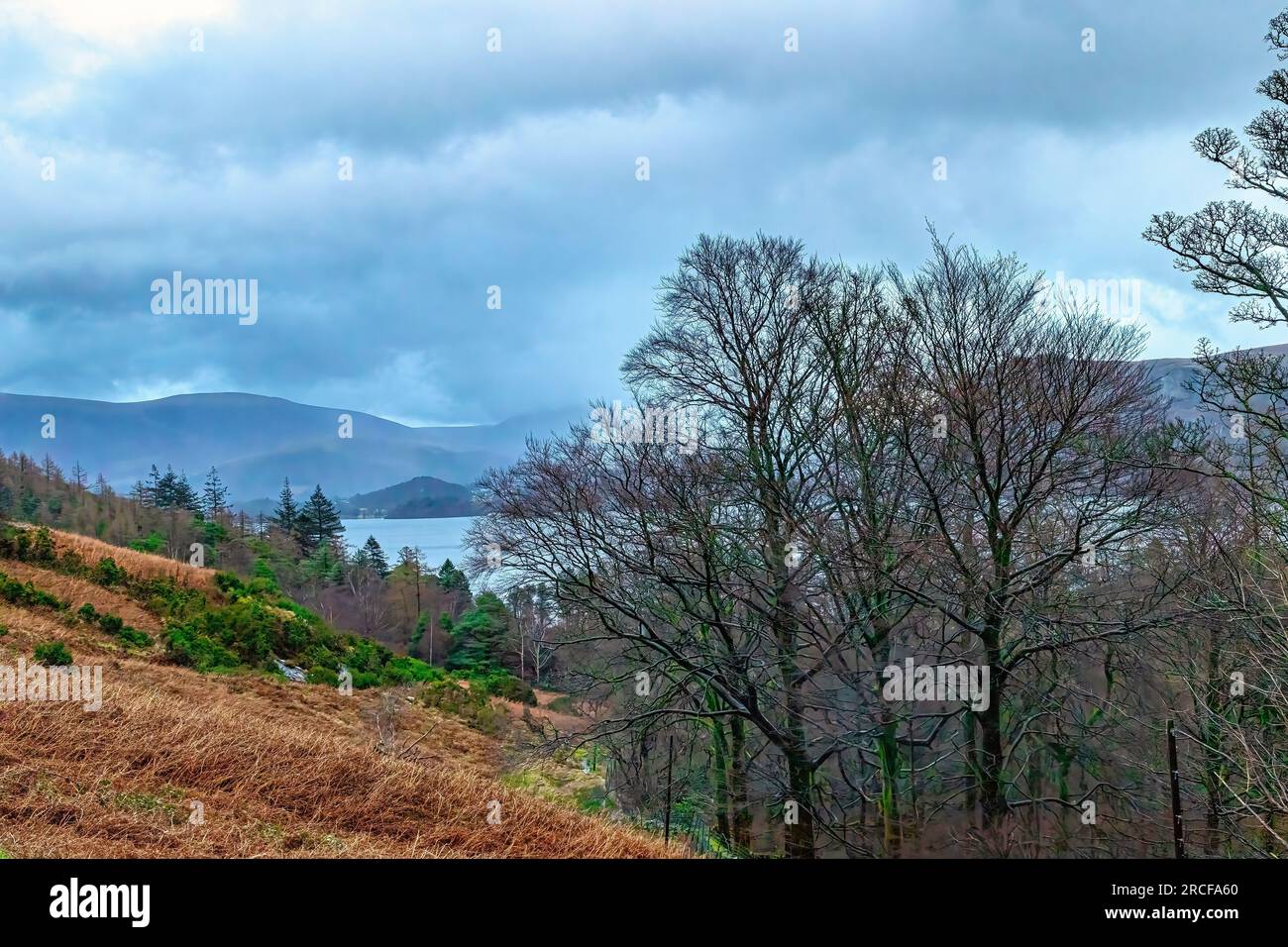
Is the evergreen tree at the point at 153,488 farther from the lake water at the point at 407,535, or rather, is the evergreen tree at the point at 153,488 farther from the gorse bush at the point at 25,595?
the gorse bush at the point at 25,595

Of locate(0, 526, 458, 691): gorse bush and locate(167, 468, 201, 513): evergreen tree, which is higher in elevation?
locate(167, 468, 201, 513): evergreen tree

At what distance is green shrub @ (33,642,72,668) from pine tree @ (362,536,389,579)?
83.2 feet

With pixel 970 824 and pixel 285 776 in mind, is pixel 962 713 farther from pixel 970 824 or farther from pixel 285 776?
pixel 285 776

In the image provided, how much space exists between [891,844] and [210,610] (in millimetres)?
16698

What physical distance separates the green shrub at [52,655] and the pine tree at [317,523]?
97.5 ft

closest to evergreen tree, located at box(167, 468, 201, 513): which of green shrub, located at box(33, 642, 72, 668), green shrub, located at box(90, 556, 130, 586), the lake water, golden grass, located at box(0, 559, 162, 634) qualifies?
the lake water

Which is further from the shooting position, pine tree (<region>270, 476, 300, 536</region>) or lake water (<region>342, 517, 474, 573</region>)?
pine tree (<region>270, 476, 300, 536</region>)

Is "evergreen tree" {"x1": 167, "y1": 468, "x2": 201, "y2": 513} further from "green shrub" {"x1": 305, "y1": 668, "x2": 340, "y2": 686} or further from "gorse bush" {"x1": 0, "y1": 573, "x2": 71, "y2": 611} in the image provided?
"green shrub" {"x1": 305, "y1": 668, "x2": 340, "y2": 686}

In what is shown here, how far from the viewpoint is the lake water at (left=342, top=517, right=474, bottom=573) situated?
31.5 m

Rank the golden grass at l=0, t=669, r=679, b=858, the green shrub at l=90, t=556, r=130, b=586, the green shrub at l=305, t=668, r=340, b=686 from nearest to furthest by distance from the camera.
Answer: the golden grass at l=0, t=669, r=679, b=858 → the green shrub at l=305, t=668, r=340, b=686 → the green shrub at l=90, t=556, r=130, b=586

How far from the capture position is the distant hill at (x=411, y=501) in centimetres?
5291

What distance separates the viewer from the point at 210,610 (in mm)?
20672
